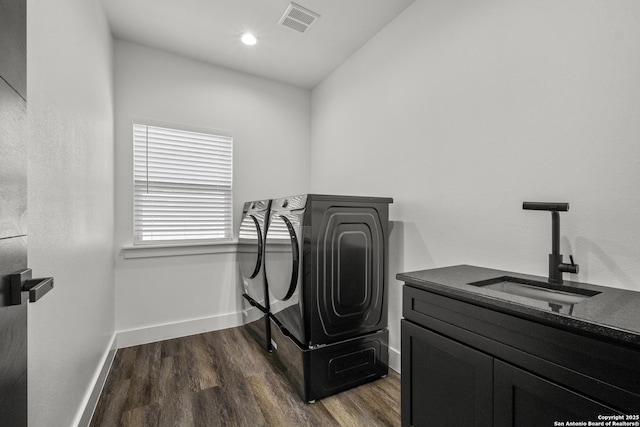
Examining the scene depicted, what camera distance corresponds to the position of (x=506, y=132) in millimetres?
1590

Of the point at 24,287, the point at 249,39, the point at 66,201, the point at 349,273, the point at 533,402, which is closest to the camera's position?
the point at 24,287

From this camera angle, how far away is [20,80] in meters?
0.83

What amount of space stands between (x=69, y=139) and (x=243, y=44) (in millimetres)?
1820

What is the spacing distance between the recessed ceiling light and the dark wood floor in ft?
9.19

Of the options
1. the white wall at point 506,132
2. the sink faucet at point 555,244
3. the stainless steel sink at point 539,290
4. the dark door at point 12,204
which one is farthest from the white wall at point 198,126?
the sink faucet at point 555,244

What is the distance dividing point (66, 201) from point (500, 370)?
2030mm

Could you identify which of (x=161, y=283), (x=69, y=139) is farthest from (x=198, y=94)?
(x=161, y=283)

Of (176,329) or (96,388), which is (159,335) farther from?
(96,388)

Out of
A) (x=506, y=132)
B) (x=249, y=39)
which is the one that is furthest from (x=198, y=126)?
(x=506, y=132)

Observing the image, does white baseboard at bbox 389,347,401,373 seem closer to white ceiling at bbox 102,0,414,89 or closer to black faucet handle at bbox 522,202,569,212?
black faucet handle at bbox 522,202,569,212

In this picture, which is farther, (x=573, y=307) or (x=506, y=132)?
(x=506, y=132)

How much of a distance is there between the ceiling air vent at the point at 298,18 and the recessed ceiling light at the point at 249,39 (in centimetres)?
33

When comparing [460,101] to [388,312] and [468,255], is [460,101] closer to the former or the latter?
[468,255]

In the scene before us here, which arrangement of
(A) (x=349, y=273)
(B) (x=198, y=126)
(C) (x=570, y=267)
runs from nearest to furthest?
(C) (x=570, y=267) → (A) (x=349, y=273) → (B) (x=198, y=126)
